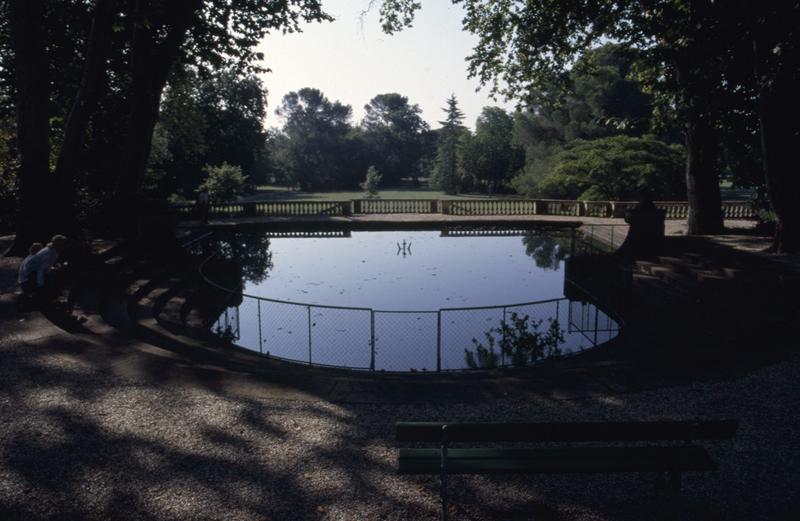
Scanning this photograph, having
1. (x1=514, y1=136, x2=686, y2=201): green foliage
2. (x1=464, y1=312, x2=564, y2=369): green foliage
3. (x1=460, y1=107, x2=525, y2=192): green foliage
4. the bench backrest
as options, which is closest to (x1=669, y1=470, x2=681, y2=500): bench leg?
the bench backrest

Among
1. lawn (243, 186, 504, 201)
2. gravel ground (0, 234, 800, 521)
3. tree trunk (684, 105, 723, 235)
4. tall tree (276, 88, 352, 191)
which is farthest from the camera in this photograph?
tall tree (276, 88, 352, 191)

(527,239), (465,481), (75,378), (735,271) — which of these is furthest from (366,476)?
(527,239)

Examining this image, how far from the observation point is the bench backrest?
5152 millimetres

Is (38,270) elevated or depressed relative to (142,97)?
depressed

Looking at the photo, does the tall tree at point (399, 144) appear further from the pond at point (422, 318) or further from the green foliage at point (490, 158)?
the pond at point (422, 318)

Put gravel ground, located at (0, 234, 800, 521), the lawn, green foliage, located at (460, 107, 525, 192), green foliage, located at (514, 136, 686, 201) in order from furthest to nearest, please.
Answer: green foliage, located at (460, 107, 525, 192)
the lawn
green foliage, located at (514, 136, 686, 201)
gravel ground, located at (0, 234, 800, 521)

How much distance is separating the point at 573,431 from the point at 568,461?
0.38m

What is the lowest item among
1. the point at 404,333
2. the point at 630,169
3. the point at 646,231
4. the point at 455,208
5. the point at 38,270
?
the point at 404,333

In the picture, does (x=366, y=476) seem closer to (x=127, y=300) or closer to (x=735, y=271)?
(x=127, y=300)

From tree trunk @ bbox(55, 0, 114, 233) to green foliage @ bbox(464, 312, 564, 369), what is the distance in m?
14.6

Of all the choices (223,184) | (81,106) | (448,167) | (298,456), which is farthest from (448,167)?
(298,456)

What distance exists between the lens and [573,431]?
16.9 feet

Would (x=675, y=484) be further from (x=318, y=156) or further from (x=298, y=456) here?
(x=318, y=156)

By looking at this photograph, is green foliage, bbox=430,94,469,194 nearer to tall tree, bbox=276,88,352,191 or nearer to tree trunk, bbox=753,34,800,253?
A: tall tree, bbox=276,88,352,191
